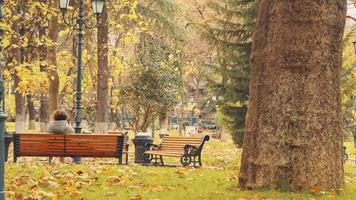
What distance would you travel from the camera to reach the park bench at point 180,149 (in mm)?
14875

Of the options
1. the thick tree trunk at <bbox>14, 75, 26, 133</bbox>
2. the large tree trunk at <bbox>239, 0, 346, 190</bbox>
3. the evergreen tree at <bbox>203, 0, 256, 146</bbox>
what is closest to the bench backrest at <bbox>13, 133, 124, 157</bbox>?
the large tree trunk at <bbox>239, 0, 346, 190</bbox>

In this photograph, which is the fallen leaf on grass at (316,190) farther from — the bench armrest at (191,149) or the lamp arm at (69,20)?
the lamp arm at (69,20)

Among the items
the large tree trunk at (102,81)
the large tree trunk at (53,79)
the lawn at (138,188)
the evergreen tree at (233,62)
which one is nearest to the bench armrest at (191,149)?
the lawn at (138,188)

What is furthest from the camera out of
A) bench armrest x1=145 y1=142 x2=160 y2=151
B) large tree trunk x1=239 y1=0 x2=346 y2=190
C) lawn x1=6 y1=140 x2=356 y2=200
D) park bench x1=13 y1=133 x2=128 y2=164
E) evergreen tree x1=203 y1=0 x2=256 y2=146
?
evergreen tree x1=203 y1=0 x2=256 y2=146

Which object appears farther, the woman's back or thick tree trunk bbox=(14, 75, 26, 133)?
thick tree trunk bbox=(14, 75, 26, 133)

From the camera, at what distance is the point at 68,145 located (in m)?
13.5

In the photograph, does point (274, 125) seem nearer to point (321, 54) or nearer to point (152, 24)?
point (321, 54)

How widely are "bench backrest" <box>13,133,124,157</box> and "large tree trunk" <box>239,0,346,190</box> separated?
19.0ft

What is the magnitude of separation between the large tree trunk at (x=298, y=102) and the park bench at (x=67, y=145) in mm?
5794

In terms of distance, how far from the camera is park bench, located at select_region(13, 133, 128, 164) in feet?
44.1

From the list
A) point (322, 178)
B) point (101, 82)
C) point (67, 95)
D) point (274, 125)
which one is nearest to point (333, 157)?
point (322, 178)

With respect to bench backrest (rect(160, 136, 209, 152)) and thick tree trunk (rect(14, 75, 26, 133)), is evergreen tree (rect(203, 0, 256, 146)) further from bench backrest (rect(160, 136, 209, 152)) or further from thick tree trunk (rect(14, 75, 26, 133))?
thick tree trunk (rect(14, 75, 26, 133))

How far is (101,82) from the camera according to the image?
78.7 feet

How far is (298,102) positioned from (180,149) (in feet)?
26.4
